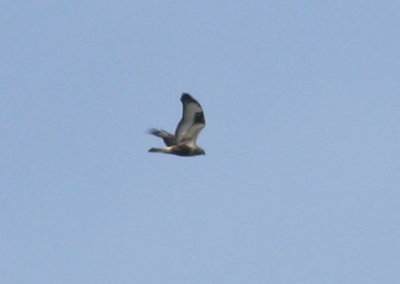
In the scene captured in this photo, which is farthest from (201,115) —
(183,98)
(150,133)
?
(150,133)

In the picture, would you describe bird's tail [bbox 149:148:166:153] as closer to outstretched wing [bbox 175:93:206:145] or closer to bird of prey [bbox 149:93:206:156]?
bird of prey [bbox 149:93:206:156]

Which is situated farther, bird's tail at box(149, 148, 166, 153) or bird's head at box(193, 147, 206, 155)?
bird's head at box(193, 147, 206, 155)

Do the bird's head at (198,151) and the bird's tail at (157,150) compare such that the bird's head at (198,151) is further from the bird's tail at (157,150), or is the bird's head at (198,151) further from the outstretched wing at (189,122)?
the bird's tail at (157,150)

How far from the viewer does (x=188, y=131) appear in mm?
42156

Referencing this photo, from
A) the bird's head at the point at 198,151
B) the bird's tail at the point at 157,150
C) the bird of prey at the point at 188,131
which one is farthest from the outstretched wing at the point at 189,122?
the bird's tail at the point at 157,150

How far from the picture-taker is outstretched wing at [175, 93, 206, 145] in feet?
136

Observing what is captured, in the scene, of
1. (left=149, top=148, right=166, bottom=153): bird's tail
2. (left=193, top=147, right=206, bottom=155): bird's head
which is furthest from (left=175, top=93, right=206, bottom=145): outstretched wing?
(left=149, top=148, right=166, bottom=153): bird's tail

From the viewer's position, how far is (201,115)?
136 ft

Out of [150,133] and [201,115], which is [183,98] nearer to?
[201,115]

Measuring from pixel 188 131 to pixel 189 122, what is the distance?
40cm

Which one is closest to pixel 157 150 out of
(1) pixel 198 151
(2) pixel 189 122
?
(2) pixel 189 122

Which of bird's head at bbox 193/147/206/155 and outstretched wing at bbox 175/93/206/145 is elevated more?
outstretched wing at bbox 175/93/206/145

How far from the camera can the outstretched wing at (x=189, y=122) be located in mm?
41344

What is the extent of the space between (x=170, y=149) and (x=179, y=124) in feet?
3.47
